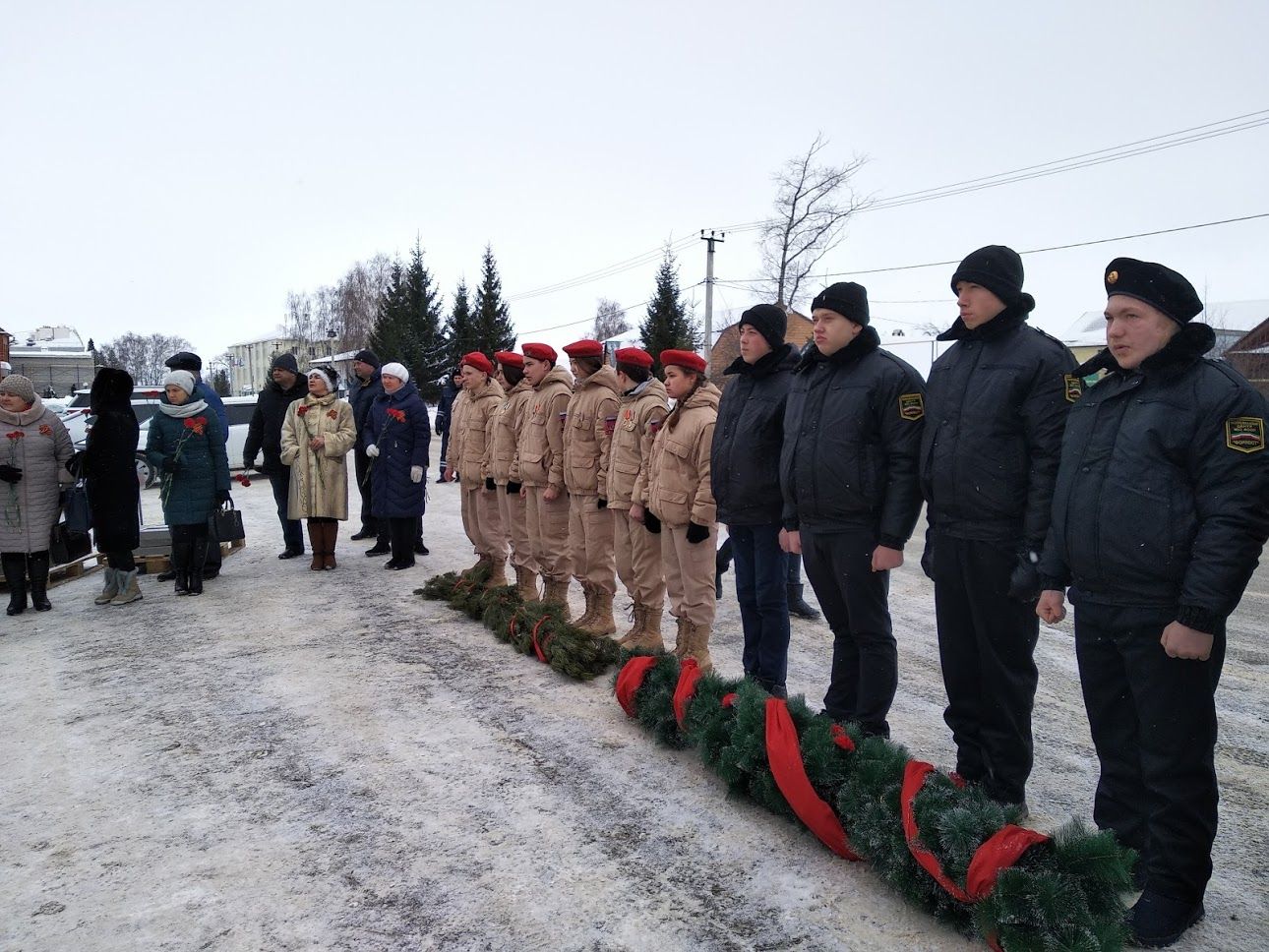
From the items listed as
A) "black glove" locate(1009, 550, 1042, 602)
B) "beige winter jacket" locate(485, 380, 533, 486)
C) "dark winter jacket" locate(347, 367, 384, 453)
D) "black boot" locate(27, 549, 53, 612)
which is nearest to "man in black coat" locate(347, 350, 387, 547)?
"dark winter jacket" locate(347, 367, 384, 453)

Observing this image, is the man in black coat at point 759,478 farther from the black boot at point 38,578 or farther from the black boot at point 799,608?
the black boot at point 38,578

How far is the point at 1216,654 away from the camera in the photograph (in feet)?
8.80

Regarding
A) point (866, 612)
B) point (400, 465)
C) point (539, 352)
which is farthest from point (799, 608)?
point (400, 465)

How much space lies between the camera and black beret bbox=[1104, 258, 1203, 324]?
2707 millimetres

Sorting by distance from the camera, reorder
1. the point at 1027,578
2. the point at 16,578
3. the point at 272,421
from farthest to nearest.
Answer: the point at 272,421, the point at 16,578, the point at 1027,578

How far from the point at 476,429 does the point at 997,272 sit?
496cm

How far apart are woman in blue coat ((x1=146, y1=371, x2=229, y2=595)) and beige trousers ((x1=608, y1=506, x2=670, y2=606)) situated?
3995mm

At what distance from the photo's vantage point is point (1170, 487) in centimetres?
264

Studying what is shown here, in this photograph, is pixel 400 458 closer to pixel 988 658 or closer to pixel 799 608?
pixel 799 608

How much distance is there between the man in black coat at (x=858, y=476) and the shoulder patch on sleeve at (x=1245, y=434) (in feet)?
4.10

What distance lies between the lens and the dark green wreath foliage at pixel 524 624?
5180 millimetres

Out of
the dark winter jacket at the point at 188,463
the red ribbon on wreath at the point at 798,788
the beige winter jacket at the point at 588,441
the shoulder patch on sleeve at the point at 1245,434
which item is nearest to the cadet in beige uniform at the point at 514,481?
the beige winter jacket at the point at 588,441

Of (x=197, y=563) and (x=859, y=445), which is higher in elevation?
(x=859, y=445)

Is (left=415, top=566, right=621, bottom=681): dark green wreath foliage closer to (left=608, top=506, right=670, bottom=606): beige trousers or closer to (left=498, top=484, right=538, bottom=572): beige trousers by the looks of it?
(left=498, top=484, right=538, bottom=572): beige trousers
